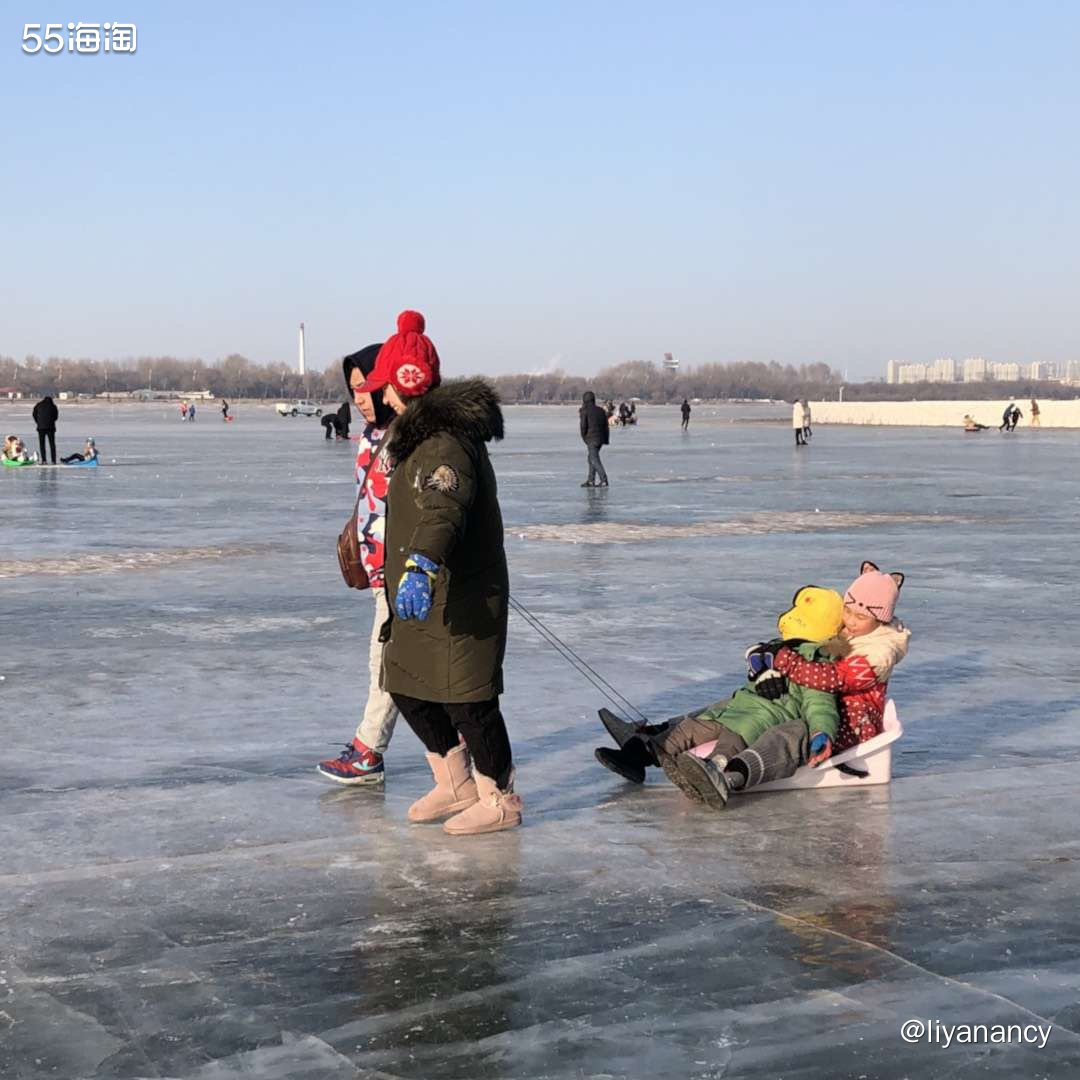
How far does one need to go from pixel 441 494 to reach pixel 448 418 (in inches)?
10.8

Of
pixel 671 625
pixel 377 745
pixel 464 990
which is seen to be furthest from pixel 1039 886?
pixel 671 625

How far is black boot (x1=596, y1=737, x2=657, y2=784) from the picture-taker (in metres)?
5.88

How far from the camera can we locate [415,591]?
15.3 feet

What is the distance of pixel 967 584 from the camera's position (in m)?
11.9

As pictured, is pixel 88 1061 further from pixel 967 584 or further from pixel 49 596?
pixel 967 584

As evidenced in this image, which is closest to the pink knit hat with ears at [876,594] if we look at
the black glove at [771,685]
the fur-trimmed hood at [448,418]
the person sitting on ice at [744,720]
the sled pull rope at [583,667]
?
the person sitting on ice at [744,720]

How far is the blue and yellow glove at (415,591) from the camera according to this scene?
4.67 meters

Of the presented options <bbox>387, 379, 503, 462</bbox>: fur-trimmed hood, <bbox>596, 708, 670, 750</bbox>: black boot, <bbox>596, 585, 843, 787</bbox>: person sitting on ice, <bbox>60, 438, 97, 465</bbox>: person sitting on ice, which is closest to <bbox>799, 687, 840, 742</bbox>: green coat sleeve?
<bbox>596, 585, 843, 787</bbox>: person sitting on ice

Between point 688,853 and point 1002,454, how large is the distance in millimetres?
33877

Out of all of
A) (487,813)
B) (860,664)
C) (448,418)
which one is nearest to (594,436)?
(860,664)

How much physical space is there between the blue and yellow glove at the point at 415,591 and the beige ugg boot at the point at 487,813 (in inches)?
30.8

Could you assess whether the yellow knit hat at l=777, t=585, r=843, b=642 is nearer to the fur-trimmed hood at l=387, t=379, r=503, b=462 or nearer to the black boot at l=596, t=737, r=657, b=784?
the black boot at l=596, t=737, r=657, b=784

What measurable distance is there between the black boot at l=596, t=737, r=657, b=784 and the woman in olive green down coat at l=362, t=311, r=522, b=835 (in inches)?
25.7

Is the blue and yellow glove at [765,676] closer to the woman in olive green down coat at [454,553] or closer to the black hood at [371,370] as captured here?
the woman in olive green down coat at [454,553]
